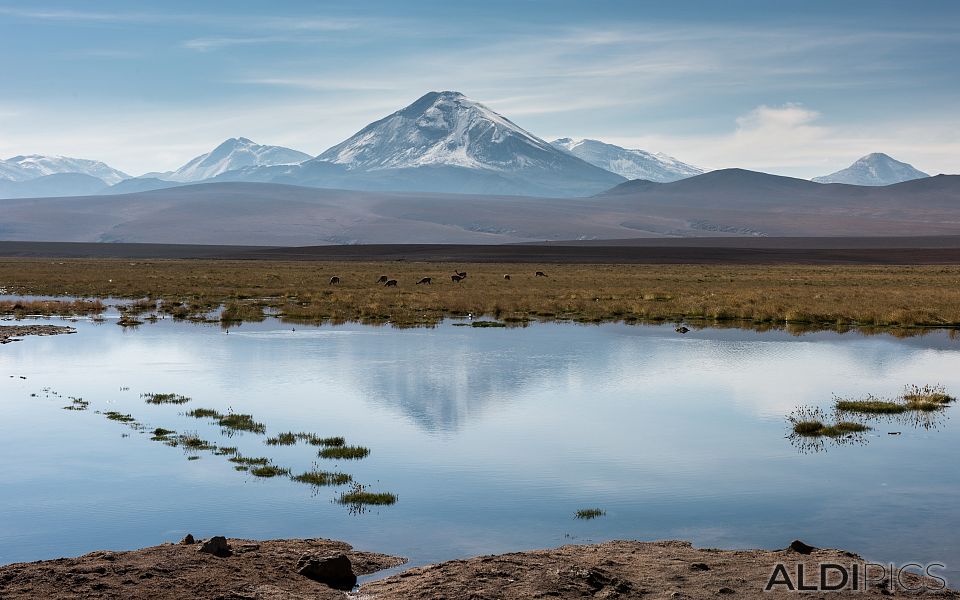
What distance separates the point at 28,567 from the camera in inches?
394

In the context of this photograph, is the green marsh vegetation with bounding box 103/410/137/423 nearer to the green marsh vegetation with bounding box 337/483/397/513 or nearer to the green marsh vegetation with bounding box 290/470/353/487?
the green marsh vegetation with bounding box 290/470/353/487

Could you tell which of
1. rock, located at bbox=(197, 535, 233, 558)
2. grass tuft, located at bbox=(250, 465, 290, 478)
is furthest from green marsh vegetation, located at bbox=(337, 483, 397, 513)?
rock, located at bbox=(197, 535, 233, 558)

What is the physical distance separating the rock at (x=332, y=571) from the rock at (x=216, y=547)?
0.86 meters

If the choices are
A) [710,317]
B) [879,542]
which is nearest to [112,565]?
[879,542]

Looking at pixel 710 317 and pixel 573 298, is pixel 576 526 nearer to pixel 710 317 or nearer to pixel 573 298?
pixel 710 317

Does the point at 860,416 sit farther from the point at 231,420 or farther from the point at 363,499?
the point at 231,420

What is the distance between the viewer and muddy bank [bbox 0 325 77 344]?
1297 inches

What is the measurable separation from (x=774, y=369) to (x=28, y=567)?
21.4 meters

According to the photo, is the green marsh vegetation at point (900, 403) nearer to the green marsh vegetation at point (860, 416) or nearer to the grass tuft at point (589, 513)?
the green marsh vegetation at point (860, 416)

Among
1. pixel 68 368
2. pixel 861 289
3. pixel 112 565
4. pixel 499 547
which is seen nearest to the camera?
pixel 112 565

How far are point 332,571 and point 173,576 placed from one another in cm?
160

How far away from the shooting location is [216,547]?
34.0ft

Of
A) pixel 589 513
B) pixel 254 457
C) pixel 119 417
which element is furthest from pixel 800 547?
pixel 119 417

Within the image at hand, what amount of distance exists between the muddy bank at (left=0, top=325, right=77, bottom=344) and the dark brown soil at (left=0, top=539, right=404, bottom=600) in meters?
24.8
